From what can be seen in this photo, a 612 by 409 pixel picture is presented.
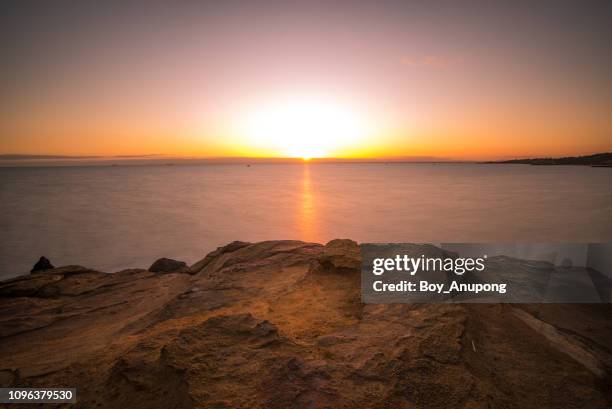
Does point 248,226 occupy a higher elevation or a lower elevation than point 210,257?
lower

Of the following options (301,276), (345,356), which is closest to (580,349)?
(345,356)

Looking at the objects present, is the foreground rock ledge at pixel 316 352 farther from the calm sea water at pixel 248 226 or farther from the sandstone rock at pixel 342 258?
the calm sea water at pixel 248 226

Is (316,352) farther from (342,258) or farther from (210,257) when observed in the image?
(210,257)

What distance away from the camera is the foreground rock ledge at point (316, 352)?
3.32m

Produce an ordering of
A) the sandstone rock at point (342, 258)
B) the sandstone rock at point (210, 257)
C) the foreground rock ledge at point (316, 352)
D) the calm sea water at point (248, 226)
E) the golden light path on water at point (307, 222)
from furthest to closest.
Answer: the golden light path on water at point (307, 222)
the calm sea water at point (248, 226)
the sandstone rock at point (210, 257)
the sandstone rock at point (342, 258)
the foreground rock ledge at point (316, 352)

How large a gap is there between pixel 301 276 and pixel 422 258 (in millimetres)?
2593

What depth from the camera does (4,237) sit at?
2209cm

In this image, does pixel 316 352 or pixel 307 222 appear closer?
pixel 316 352

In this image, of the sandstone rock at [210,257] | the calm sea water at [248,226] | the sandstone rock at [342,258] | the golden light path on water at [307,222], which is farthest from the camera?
the golden light path on water at [307,222]

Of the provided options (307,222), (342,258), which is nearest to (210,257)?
(342,258)

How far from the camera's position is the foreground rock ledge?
3322 mm

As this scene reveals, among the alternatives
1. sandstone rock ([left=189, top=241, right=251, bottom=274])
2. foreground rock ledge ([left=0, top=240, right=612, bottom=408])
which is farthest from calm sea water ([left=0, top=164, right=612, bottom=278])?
foreground rock ledge ([left=0, top=240, right=612, bottom=408])

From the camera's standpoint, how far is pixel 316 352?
Result: 395 centimetres

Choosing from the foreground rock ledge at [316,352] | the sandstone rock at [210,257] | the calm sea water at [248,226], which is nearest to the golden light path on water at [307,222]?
the calm sea water at [248,226]
